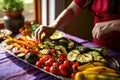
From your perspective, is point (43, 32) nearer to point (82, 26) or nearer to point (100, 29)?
point (100, 29)

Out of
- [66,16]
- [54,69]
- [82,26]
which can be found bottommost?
[82,26]

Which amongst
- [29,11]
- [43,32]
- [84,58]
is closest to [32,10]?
[29,11]

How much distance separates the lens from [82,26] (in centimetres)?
226

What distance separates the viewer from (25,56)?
115 centimetres

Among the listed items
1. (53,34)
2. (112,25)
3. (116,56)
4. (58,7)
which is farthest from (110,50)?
(58,7)

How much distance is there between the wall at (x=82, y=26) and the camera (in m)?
2.13

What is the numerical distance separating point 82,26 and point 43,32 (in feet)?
3.13

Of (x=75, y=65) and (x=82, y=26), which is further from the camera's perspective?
(x=82, y=26)

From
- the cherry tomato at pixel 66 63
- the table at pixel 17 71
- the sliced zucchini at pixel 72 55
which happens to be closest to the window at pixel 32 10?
the table at pixel 17 71

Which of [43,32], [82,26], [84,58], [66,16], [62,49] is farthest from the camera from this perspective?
[82,26]

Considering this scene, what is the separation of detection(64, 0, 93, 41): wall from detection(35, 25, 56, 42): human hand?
646mm

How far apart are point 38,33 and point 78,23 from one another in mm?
910

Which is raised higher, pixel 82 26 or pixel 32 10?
pixel 32 10

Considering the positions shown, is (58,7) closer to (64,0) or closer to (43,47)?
(64,0)
